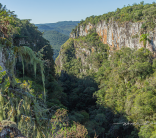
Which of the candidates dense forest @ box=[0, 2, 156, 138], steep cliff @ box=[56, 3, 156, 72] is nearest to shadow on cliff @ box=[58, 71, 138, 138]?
dense forest @ box=[0, 2, 156, 138]

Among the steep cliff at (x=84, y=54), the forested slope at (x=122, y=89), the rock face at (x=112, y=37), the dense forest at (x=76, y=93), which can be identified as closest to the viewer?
the dense forest at (x=76, y=93)

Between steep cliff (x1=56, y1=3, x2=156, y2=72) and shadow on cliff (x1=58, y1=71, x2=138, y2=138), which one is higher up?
steep cliff (x1=56, y1=3, x2=156, y2=72)

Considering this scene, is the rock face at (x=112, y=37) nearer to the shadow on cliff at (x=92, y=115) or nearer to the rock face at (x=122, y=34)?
the rock face at (x=122, y=34)

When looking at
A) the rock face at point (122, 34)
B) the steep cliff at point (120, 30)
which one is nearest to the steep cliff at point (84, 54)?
the steep cliff at point (120, 30)

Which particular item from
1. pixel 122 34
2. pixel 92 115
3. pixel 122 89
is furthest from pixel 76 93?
pixel 122 34

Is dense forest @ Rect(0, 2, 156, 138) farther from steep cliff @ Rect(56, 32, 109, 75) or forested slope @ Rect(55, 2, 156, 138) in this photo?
steep cliff @ Rect(56, 32, 109, 75)

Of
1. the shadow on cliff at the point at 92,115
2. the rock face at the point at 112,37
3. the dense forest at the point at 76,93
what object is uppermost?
the rock face at the point at 112,37

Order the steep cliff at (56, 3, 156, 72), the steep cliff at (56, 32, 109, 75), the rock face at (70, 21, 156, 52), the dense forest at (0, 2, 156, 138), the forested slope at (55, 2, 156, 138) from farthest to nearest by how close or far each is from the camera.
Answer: the steep cliff at (56, 32, 109, 75)
the rock face at (70, 21, 156, 52)
the steep cliff at (56, 3, 156, 72)
the forested slope at (55, 2, 156, 138)
the dense forest at (0, 2, 156, 138)

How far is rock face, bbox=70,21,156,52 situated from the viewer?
2593 centimetres

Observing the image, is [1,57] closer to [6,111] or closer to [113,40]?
[6,111]

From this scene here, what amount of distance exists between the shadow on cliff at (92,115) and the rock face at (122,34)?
11505 mm

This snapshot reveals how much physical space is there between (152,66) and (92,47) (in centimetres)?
2528

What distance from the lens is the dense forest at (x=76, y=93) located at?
3.10 meters

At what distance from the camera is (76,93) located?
33094 mm
